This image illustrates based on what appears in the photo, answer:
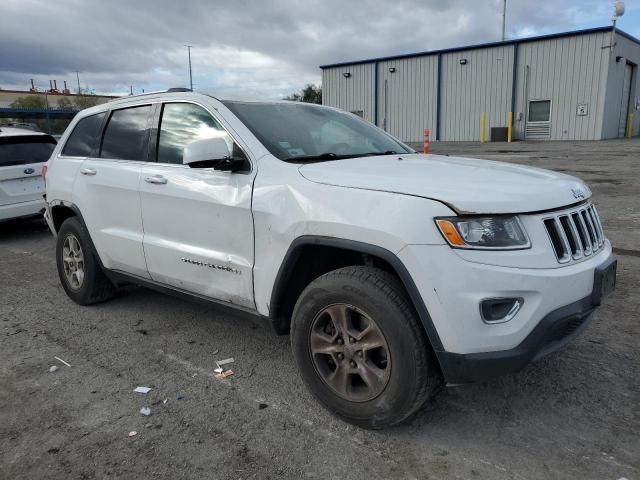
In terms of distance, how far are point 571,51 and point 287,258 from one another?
26763 mm

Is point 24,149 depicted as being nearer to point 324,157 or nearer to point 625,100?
point 324,157

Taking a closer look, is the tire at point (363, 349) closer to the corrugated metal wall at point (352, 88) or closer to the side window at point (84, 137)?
the side window at point (84, 137)

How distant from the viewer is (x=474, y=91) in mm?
28344

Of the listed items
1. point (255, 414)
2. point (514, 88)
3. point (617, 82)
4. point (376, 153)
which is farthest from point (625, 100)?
point (255, 414)

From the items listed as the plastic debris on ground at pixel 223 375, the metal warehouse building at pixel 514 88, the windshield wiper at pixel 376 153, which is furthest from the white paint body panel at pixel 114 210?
the metal warehouse building at pixel 514 88

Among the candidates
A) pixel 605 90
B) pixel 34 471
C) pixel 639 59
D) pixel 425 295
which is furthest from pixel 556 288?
pixel 639 59

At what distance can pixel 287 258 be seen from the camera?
9.34 feet

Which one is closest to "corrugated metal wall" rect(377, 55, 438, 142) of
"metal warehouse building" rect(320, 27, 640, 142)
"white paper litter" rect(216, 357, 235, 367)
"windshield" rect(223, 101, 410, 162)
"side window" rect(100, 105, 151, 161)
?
"metal warehouse building" rect(320, 27, 640, 142)

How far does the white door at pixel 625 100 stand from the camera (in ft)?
89.9

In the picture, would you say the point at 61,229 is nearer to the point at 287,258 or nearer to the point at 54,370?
the point at 54,370

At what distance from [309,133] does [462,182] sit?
1.30m

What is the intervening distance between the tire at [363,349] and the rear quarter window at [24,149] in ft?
22.6

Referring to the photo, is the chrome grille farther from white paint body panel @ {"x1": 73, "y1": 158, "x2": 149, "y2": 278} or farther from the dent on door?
white paint body panel @ {"x1": 73, "y1": 158, "x2": 149, "y2": 278}

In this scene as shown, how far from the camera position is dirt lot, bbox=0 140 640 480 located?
2.47m
